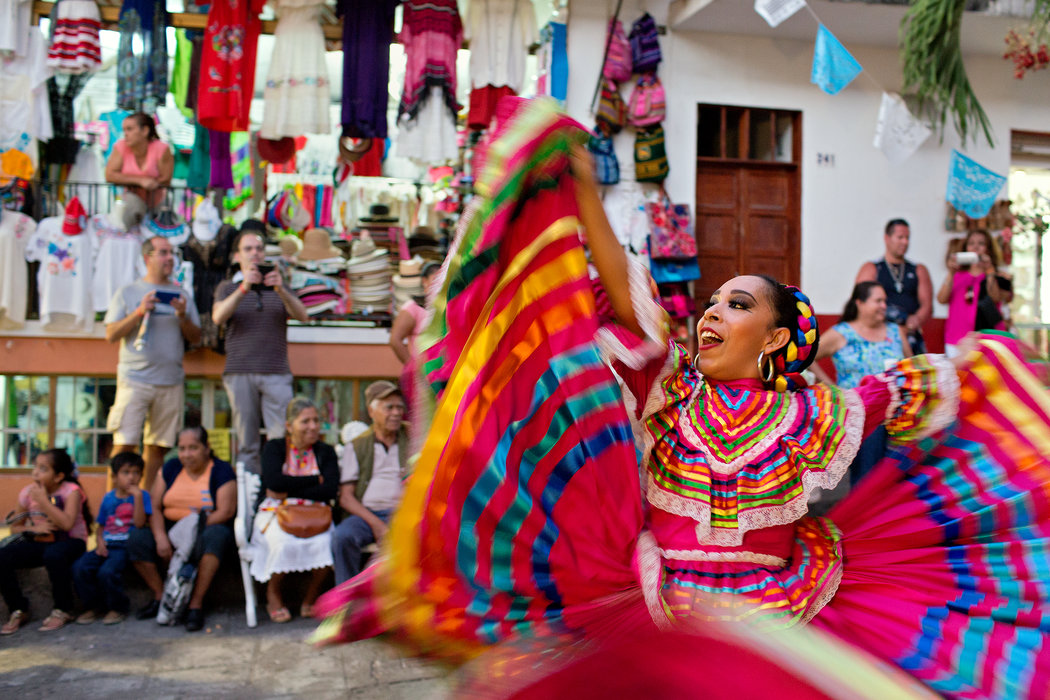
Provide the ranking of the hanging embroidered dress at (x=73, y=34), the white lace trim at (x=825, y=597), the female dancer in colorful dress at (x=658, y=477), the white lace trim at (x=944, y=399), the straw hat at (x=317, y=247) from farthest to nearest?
1. the straw hat at (x=317, y=247)
2. the hanging embroidered dress at (x=73, y=34)
3. the white lace trim at (x=944, y=399)
4. the white lace trim at (x=825, y=597)
5. the female dancer in colorful dress at (x=658, y=477)

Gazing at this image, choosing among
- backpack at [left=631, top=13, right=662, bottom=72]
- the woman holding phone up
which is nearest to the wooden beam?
backpack at [left=631, top=13, right=662, bottom=72]

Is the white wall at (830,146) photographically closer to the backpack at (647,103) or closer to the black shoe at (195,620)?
the backpack at (647,103)

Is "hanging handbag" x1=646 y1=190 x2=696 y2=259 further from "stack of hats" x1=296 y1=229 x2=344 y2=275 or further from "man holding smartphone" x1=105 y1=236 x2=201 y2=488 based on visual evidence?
"man holding smartphone" x1=105 y1=236 x2=201 y2=488

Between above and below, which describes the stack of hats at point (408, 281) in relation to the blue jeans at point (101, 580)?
above

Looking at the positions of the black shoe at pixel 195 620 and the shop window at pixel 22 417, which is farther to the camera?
the shop window at pixel 22 417

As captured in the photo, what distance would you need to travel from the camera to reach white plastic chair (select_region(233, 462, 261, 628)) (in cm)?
503

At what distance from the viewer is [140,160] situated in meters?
6.96

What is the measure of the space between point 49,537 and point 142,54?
349 centimetres

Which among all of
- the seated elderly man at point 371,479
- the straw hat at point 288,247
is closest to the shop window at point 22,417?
the straw hat at point 288,247

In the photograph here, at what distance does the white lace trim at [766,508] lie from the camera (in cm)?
212

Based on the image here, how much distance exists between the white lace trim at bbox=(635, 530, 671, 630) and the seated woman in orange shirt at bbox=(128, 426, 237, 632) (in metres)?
3.58

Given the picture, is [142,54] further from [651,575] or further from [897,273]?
[651,575]

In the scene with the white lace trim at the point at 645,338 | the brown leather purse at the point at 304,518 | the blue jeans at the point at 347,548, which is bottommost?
the blue jeans at the point at 347,548

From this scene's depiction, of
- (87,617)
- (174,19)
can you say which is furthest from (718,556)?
(174,19)
